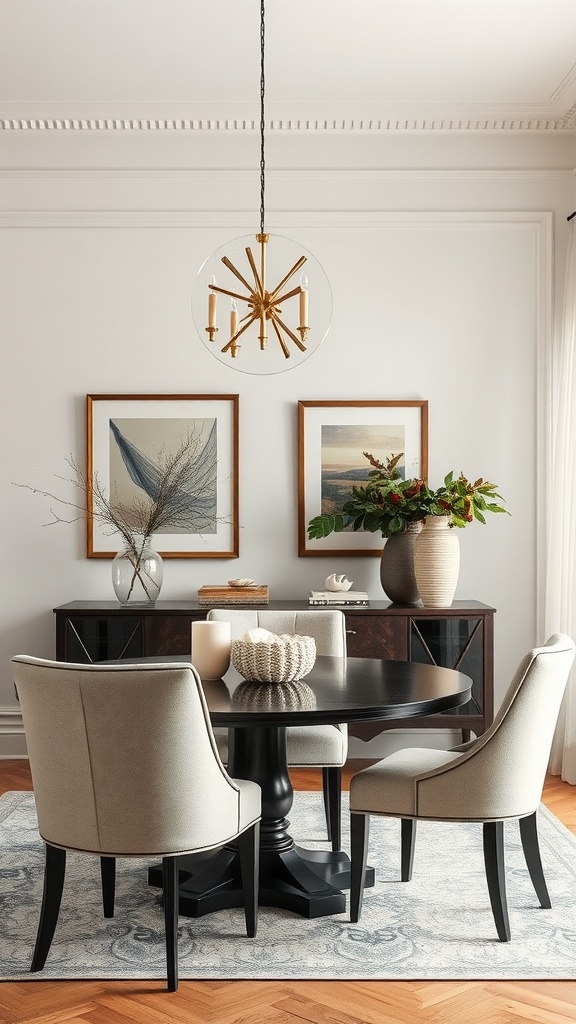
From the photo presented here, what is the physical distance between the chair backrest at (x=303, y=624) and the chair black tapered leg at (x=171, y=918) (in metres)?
1.35

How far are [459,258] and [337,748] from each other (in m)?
2.64

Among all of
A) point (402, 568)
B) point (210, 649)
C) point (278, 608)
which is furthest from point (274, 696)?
point (402, 568)

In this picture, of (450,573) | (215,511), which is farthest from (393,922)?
(215,511)

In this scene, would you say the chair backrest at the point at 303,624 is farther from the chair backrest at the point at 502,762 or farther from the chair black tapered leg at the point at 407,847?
the chair backrest at the point at 502,762

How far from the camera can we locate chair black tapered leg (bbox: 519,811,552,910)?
8.87 ft

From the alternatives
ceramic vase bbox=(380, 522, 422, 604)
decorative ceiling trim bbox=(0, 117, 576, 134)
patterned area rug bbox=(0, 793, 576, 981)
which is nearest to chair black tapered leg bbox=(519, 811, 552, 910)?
patterned area rug bbox=(0, 793, 576, 981)

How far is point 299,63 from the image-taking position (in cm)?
415

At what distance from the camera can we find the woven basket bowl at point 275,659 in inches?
108

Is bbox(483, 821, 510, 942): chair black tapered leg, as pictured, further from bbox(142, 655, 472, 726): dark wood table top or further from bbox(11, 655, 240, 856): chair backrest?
bbox(11, 655, 240, 856): chair backrest

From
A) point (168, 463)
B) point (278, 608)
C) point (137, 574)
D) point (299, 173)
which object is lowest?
point (278, 608)

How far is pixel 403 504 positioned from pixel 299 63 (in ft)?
6.41

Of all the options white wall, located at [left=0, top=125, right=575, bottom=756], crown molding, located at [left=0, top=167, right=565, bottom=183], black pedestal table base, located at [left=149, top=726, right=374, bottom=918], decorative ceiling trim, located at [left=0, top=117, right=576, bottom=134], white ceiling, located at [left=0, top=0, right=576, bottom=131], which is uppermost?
white ceiling, located at [left=0, top=0, right=576, bottom=131]

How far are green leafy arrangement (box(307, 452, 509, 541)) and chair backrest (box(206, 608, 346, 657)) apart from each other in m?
0.89

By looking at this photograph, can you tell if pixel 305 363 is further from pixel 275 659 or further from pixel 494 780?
pixel 494 780
